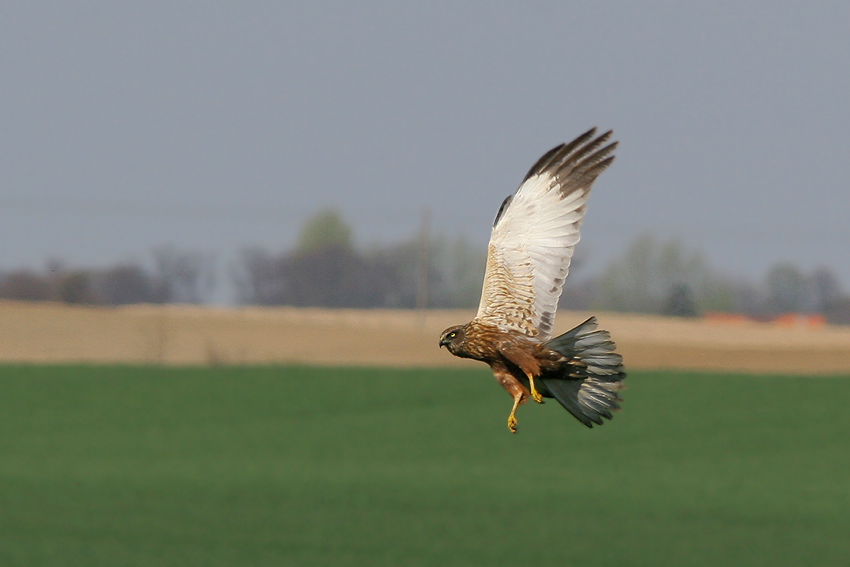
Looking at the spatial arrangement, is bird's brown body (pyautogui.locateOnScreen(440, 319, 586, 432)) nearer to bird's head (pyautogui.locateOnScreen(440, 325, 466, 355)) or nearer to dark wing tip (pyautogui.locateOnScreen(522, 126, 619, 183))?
bird's head (pyautogui.locateOnScreen(440, 325, 466, 355))

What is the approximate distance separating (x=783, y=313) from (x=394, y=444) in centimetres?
14642

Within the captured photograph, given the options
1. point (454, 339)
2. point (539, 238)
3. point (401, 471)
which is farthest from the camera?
point (401, 471)

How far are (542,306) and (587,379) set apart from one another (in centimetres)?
22

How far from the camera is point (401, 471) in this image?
434 ft

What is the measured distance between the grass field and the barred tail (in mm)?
91054

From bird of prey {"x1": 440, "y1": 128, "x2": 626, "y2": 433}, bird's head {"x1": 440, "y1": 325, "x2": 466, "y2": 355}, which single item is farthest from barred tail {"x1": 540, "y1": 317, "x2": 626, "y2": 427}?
bird's head {"x1": 440, "y1": 325, "x2": 466, "y2": 355}

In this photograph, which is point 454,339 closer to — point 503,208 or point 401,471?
point 503,208

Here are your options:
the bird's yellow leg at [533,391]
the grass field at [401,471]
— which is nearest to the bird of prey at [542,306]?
the bird's yellow leg at [533,391]

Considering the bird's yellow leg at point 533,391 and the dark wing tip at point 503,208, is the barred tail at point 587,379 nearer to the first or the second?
the bird's yellow leg at point 533,391

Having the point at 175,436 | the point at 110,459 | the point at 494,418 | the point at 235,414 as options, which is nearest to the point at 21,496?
the point at 110,459

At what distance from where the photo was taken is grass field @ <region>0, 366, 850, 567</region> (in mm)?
110562

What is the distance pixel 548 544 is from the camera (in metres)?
111

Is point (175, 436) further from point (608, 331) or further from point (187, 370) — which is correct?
point (608, 331)

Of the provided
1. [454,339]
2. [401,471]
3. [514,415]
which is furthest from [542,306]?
[401,471]
